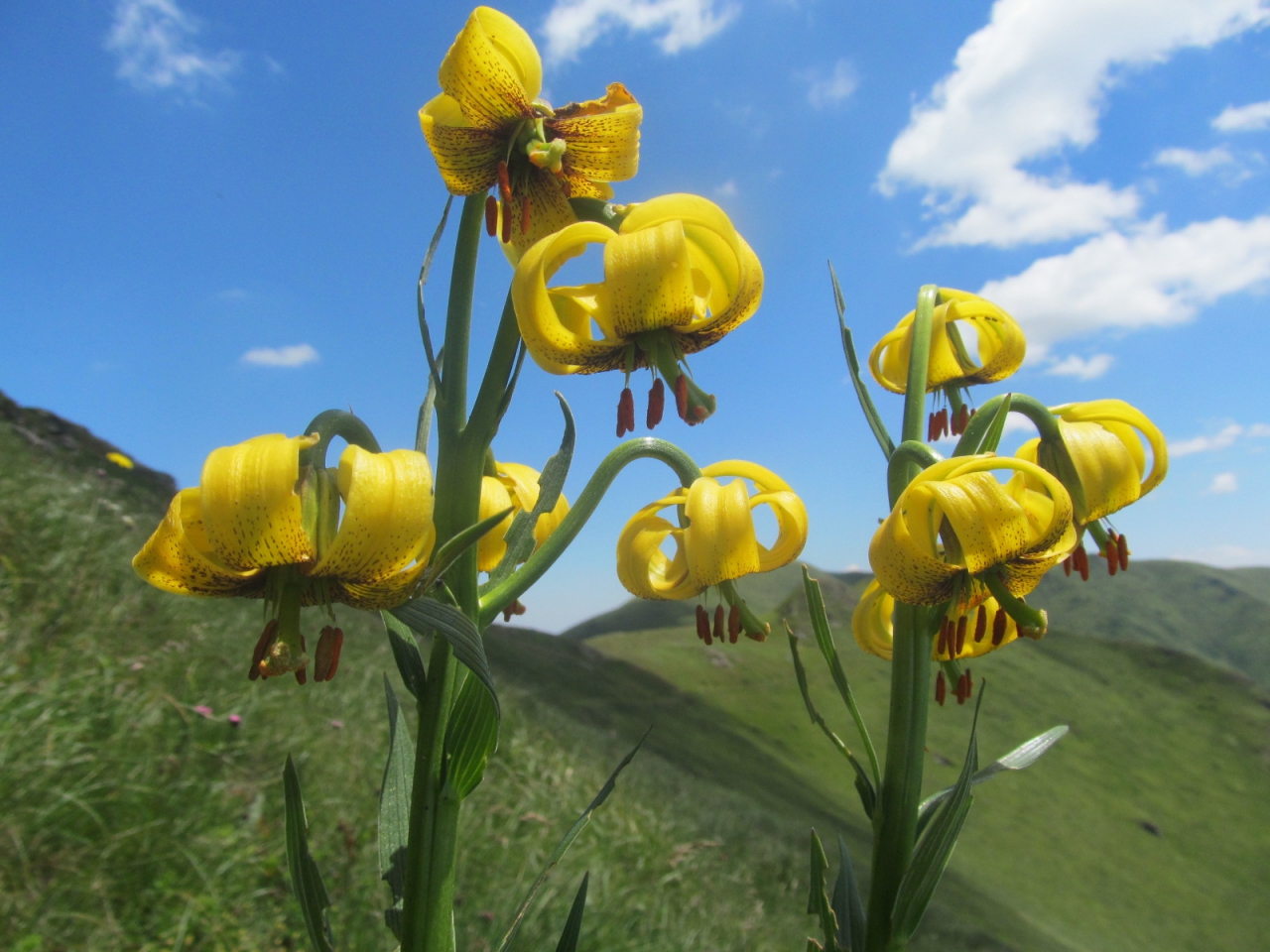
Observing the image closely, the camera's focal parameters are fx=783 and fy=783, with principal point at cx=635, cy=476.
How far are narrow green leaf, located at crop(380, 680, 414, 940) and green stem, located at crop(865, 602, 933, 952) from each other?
54 cm

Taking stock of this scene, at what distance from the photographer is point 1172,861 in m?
27.0

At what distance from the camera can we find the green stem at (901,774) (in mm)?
908

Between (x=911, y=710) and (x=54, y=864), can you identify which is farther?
(x=54, y=864)

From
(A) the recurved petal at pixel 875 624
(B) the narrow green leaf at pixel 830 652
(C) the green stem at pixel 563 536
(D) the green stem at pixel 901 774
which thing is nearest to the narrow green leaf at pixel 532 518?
(C) the green stem at pixel 563 536

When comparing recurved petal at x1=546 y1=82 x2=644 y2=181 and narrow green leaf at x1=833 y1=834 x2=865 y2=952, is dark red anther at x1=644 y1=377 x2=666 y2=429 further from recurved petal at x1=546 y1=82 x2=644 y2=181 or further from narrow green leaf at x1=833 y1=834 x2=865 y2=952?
narrow green leaf at x1=833 y1=834 x2=865 y2=952

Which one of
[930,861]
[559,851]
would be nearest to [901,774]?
[930,861]

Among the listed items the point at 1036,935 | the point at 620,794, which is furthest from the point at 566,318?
the point at 1036,935

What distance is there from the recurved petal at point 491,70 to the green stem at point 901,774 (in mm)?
735

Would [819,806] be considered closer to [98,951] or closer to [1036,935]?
[1036,935]

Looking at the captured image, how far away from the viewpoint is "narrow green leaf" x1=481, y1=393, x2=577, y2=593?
769mm

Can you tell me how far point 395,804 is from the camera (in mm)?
805

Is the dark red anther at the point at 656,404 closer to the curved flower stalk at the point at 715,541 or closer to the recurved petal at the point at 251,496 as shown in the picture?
the curved flower stalk at the point at 715,541

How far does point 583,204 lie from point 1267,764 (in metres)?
46.0

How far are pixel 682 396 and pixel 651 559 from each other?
13.3 inches
